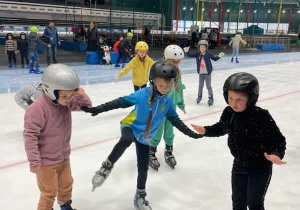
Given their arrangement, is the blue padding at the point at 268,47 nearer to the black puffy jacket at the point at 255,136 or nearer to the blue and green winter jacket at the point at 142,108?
the blue and green winter jacket at the point at 142,108

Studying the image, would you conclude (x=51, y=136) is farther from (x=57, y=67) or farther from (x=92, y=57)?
(x=92, y=57)

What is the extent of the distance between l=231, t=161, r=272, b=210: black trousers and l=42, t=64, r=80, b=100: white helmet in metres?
1.18

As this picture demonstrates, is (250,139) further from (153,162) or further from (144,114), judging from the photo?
(153,162)

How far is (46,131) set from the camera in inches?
76.0

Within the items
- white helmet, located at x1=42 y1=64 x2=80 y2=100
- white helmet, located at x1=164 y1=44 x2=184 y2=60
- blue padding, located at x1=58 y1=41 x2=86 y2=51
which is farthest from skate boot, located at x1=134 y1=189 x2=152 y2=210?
blue padding, located at x1=58 y1=41 x2=86 y2=51

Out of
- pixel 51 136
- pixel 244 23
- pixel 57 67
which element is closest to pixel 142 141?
pixel 51 136

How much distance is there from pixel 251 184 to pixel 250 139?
29 cm

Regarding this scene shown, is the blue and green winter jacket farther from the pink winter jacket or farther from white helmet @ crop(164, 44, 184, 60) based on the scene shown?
white helmet @ crop(164, 44, 184, 60)

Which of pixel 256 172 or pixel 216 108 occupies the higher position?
pixel 256 172

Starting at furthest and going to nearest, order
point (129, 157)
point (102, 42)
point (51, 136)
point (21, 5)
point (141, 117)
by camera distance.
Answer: point (21, 5)
point (102, 42)
point (129, 157)
point (141, 117)
point (51, 136)

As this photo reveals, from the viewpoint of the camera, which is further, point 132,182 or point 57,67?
point 132,182

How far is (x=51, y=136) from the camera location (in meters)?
1.96

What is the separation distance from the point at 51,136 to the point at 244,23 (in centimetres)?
5028

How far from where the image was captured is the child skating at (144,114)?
219 centimetres
